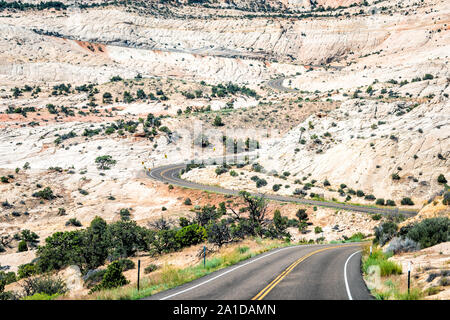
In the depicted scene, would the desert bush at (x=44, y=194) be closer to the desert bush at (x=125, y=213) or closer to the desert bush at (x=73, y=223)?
the desert bush at (x=73, y=223)

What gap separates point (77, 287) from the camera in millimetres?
19875

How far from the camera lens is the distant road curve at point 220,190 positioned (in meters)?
39.4

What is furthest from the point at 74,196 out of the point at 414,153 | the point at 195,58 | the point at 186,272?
the point at 195,58

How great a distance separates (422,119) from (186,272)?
174ft

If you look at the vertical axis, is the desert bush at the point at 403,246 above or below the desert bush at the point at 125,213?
above

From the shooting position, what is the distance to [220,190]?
5356 centimetres

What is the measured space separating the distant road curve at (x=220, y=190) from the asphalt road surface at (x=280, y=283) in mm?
23863

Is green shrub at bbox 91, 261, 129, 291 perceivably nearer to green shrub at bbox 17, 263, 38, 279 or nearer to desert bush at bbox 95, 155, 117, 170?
green shrub at bbox 17, 263, 38, 279

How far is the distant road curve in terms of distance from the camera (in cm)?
3941

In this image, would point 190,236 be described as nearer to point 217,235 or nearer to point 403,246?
point 217,235

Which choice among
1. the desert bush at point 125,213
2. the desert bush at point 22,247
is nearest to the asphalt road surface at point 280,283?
the desert bush at point 22,247

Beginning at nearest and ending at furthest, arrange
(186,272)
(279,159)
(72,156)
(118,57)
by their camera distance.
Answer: (186,272)
(279,159)
(72,156)
(118,57)

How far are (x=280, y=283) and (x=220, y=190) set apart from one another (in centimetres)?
4092
